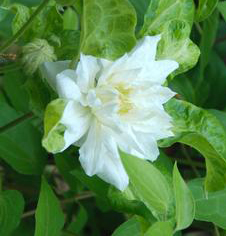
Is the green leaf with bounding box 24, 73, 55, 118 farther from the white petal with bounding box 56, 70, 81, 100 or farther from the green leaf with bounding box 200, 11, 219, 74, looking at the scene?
the green leaf with bounding box 200, 11, 219, 74

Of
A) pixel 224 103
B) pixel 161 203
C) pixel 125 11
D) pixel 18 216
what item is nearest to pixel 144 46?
pixel 125 11

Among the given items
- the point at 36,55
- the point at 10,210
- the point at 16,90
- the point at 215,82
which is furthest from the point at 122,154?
the point at 215,82

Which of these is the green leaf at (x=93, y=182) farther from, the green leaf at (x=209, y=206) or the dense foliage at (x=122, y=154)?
the green leaf at (x=209, y=206)

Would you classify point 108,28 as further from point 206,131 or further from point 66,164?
point 66,164

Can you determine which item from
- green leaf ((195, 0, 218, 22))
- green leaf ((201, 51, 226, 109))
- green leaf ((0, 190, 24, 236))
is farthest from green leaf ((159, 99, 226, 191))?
green leaf ((201, 51, 226, 109))

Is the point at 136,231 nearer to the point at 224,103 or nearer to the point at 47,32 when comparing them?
the point at 47,32

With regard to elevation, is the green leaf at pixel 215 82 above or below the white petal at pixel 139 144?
below

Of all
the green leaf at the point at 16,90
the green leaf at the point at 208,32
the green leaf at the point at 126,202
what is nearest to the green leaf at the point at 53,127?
the green leaf at the point at 126,202
